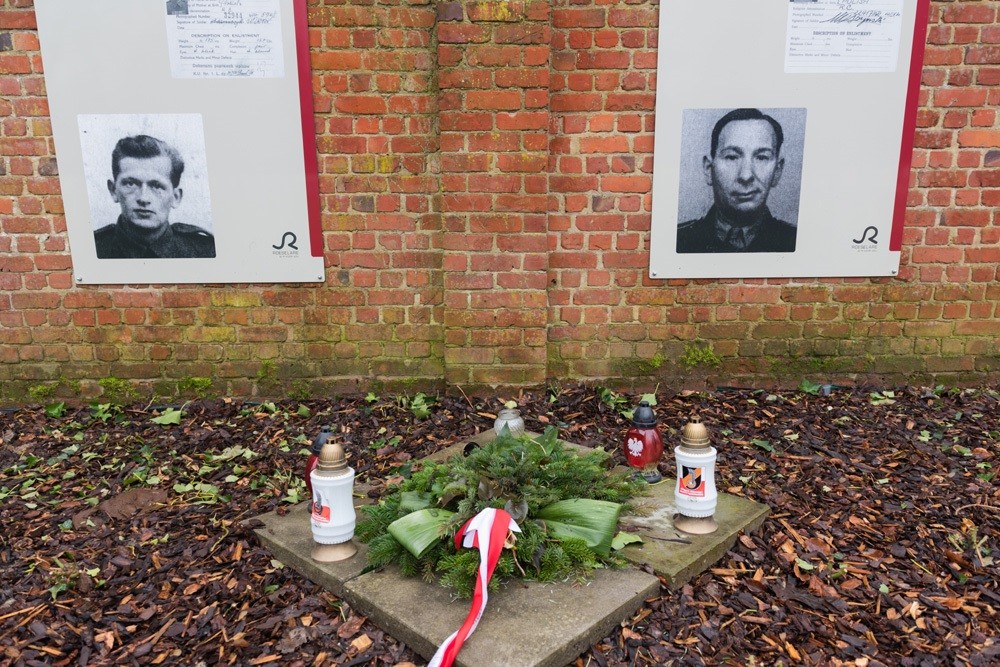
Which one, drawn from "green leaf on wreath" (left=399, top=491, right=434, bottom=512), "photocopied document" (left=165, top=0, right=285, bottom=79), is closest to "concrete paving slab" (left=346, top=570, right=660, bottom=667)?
"green leaf on wreath" (left=399, top=491, right=434, bottom=512)

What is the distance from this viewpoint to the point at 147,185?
155 inches

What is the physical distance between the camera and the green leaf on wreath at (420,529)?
2.35 m

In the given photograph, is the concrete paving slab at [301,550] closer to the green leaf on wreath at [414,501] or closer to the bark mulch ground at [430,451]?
the bark mulch ground at [430,451]

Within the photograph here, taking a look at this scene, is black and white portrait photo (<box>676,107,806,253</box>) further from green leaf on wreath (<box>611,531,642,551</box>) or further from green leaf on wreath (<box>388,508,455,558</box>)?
green leaf on wreath (<box>388,508,455,558</box>)

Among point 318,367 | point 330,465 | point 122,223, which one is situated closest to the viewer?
point 330,465

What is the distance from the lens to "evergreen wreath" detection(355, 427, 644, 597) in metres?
2.36

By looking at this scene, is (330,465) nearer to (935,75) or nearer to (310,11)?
(310,11)

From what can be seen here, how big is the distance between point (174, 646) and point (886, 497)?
291 cm

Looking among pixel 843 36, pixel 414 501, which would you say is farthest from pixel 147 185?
pixel 843 36

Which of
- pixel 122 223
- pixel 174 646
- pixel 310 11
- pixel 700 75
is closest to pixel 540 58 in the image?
pixel 700 75

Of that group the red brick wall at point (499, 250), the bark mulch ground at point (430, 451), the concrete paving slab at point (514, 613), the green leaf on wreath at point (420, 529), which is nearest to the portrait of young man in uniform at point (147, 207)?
the red brick wall at point (499, 250)

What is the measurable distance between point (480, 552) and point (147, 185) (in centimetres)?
303

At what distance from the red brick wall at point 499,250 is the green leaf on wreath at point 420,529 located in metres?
1.70

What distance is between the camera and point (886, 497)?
3.04 metres
